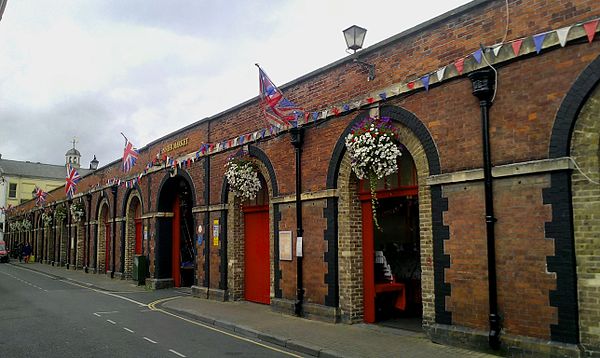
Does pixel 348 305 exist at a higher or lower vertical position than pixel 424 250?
lower

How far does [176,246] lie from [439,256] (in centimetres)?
1406

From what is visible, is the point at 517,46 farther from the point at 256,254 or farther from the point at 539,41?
the point at 256,254

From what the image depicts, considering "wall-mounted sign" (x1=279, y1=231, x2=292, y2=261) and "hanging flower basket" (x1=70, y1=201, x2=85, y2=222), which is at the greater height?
"hanging flower basket" (x1=70, y1=201, x2=85, y2=222)

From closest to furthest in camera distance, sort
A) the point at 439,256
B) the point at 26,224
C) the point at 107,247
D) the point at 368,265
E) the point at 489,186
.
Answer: the point at 489,186 → the point at 439,256 → the point at 368,265 → the point at 107,247 → the point at 26,224

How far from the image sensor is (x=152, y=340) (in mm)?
9883

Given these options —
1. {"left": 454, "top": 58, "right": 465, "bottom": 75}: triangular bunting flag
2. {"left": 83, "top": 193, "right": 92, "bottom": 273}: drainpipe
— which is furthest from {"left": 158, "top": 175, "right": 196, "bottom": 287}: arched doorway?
{"left": 454, "top": 58, "right": 465, "bottom": 75}: triangular bunting flag

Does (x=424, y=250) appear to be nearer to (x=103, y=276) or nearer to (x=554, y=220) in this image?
(x=554, y=220)

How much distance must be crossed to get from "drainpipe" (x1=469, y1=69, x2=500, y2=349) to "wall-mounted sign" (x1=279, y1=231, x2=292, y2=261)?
570cm

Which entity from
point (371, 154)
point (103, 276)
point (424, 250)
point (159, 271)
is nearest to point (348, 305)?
point (424, 250)

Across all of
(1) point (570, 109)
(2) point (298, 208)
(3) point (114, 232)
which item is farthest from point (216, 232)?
(1) point (570, 109)

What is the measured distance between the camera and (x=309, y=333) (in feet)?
32.9

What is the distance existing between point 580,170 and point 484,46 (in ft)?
8.61

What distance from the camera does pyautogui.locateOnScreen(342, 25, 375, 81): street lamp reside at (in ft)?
35.1

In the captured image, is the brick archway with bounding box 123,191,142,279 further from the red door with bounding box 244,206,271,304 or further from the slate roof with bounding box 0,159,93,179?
the slate roof with bounding box 0,159,93,179
